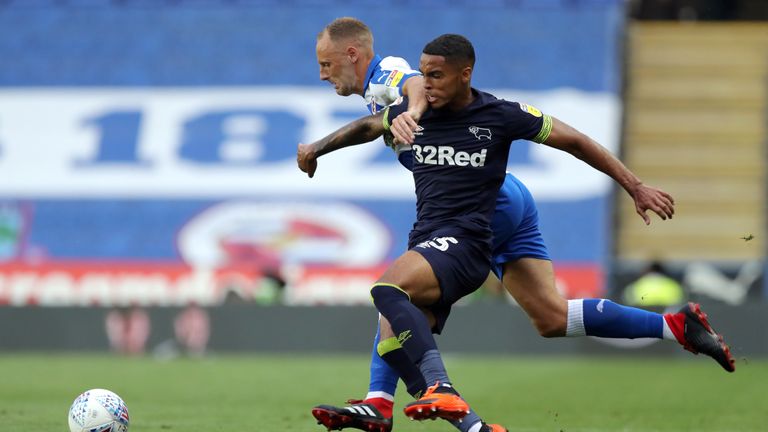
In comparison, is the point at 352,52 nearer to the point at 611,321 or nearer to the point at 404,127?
the point at 404,127

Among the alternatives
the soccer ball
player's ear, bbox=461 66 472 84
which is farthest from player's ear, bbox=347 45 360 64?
the soccer ball

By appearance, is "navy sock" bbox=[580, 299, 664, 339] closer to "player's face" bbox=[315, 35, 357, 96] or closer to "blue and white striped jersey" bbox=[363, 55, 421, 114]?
"blue and white striped jersey" bbox=[363, 55, 421, 114]

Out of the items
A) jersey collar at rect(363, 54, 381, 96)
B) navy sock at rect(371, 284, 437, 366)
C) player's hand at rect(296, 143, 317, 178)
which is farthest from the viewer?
jersey collar at rect(363, 54, 381, 96)

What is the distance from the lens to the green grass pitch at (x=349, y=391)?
8352 millimetres

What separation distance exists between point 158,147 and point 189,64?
1737 millimetres

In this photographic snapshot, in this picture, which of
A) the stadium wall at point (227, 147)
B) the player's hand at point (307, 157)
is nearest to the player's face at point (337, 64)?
the player's hand at point (307, 157)

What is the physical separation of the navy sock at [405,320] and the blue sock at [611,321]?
4.08 ft

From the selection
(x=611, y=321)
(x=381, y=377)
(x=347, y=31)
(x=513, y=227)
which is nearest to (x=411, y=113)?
(x=513, y=227)

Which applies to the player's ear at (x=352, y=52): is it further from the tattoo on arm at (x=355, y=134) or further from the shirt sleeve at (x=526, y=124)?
the shirt sleeve at (x=526, y=124)

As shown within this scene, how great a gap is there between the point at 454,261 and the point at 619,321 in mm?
1256

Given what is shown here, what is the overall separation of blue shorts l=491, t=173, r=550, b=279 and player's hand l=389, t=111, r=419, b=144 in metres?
1.05

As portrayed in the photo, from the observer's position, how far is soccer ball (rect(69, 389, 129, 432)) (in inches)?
252

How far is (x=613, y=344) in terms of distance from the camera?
17.6 metres

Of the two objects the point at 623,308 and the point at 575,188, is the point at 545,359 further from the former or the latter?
the point at 623,308
